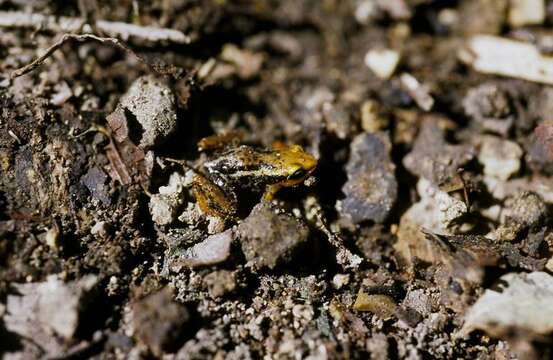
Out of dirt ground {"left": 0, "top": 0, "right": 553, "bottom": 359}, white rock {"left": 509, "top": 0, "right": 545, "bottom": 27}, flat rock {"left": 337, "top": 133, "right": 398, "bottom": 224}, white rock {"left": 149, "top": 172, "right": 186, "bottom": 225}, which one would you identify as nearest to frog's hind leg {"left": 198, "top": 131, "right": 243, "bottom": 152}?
dirt ground {"left": 0, "top": 0, "right": 553, "bottom": 359}

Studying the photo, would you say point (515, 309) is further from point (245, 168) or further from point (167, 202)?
point (167, 202)

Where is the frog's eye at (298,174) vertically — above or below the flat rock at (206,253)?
above

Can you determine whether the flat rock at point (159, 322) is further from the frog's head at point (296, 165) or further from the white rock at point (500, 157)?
the white rock at point (500, 157)

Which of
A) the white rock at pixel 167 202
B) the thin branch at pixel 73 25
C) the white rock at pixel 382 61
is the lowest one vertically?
the white rock at pixel 167 202

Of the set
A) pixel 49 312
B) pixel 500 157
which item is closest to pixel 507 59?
pixel 500 157

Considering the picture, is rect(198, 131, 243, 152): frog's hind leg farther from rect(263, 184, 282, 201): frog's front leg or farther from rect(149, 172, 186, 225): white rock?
rect(263, 184, 282, 201): frog's front leg

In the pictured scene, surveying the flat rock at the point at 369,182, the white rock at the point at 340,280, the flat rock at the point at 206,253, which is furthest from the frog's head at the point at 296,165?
the white rock at the point at 340,280

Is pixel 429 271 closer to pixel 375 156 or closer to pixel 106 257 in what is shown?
pixel 375 156
